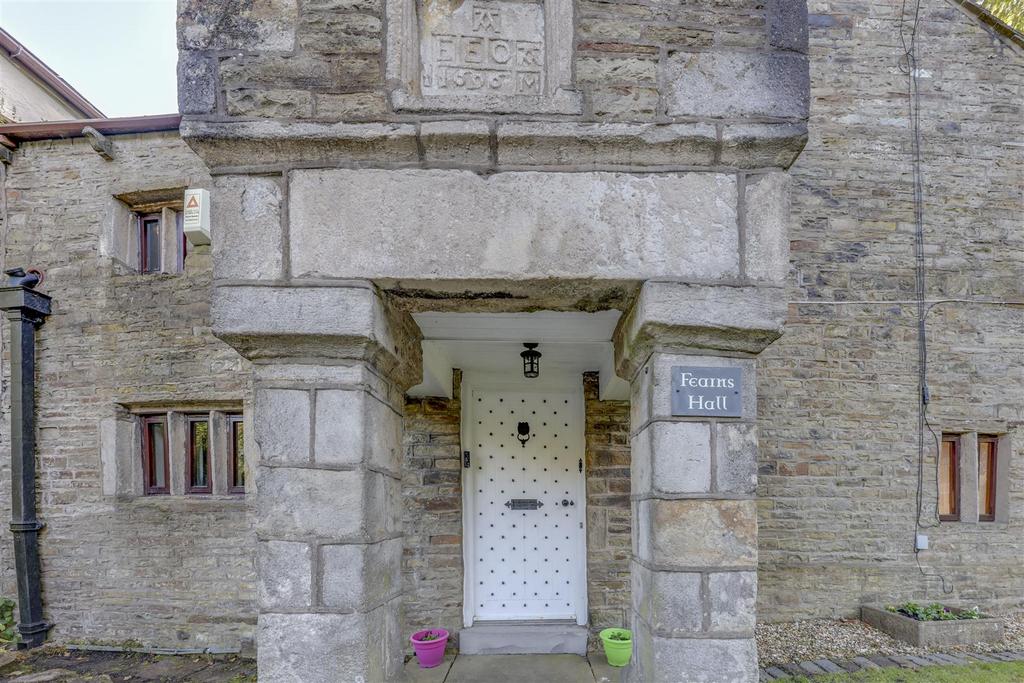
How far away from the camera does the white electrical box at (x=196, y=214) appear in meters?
6.15

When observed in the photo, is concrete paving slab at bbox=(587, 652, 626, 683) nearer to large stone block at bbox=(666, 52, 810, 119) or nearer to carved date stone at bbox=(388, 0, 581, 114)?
large stone block at bbox=(666, 52, 810, 119)

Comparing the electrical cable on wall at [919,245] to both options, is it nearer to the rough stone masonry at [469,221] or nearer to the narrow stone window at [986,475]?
the narrow stone window at [986,475]

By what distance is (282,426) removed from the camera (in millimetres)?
2332

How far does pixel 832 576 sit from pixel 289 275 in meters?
6.30

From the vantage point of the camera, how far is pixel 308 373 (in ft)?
7.73

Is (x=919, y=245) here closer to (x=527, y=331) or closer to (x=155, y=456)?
(x=527, y=331)

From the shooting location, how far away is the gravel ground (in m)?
5.38

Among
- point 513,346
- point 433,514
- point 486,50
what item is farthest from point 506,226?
point 433,514

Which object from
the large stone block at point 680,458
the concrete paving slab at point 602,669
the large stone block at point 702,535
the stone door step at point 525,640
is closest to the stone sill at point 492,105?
the large stone block at point 680,458

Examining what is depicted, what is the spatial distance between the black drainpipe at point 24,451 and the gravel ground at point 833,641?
274 inches

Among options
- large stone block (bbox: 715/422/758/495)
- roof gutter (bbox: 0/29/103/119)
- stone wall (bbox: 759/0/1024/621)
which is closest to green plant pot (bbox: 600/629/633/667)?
stone wall (bbox: 759/0/1024/621)

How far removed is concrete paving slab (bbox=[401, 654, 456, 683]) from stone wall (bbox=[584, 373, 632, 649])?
1.21m

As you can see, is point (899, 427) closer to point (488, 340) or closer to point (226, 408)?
point (488, 340)

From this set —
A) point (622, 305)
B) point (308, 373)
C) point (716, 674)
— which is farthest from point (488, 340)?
point (716, 674)
